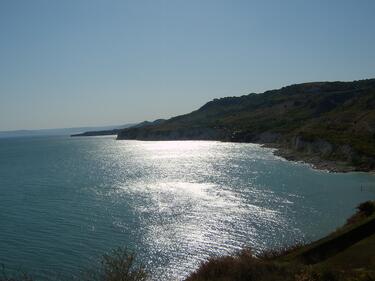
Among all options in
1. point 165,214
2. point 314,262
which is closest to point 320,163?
point 165,214

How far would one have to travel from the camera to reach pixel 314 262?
30.4 metres

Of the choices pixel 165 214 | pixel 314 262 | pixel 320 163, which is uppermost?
pixel 320 163

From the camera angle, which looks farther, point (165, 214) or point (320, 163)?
point (320, 163)

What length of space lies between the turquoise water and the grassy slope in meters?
7.67

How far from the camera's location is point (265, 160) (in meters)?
118

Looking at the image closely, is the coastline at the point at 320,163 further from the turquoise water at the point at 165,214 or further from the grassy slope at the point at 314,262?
the grassy slope at the point at 314,262

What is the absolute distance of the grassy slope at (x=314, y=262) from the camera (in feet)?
76.0

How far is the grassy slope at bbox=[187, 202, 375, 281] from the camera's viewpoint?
23.2 m

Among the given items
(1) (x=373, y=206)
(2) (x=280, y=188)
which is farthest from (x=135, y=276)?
(2) (x=280, y=188)

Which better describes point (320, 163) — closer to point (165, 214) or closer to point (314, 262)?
point (165, 214)

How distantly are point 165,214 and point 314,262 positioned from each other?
27.2m

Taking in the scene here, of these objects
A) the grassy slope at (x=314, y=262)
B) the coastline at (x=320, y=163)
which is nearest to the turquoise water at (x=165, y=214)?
the coastline at (x=320, y=163)

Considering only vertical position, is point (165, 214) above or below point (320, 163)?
below

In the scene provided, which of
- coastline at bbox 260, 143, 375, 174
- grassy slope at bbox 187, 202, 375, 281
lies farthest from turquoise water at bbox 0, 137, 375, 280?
grassy slope at bbox 187, 202, 375, 281
